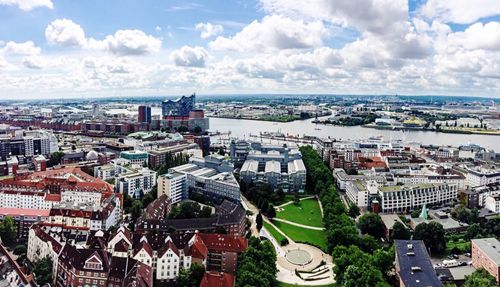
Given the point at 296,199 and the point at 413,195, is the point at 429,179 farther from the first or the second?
the point at 296,199

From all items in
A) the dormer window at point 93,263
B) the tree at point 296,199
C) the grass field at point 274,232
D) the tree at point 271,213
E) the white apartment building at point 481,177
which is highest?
the white apartment building at point 481,177

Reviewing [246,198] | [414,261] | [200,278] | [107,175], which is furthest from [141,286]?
[107,175]

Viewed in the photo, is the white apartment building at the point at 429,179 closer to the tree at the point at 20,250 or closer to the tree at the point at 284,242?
the tree at the point at 284,242

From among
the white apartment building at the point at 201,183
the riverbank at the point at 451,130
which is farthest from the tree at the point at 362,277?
the riverbank at the point at 451,130

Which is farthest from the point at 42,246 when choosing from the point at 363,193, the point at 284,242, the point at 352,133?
the point at 352,133

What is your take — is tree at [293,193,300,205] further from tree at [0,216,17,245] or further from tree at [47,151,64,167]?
tree at [47,151,64,167]

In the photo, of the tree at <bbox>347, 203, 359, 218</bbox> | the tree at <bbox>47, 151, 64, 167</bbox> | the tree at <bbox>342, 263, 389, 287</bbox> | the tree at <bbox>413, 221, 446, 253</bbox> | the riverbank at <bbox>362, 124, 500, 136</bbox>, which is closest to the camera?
the tree at <bbox>342, 263, 389, 287</bbox>

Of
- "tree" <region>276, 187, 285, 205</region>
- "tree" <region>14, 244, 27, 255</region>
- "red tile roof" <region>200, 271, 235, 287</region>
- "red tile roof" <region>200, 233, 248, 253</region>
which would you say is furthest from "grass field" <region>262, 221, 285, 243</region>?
"tree" <region>14, 244, 27, 255</region>
